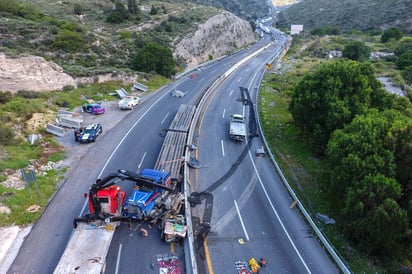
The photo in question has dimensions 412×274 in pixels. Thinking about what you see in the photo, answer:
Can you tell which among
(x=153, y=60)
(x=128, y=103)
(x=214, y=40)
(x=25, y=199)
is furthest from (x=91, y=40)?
(x=214, y=40)

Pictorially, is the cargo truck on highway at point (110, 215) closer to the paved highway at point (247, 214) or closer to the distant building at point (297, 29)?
the paved highway at point (247, 214)

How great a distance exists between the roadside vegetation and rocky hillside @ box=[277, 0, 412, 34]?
8047 centimetres

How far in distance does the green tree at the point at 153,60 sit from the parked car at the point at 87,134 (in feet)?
77.5

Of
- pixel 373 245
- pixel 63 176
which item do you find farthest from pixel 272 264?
pixel 63 176

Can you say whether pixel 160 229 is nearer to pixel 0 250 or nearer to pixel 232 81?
pixel 0 250

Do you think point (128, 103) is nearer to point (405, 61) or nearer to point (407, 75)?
point (407, 75)

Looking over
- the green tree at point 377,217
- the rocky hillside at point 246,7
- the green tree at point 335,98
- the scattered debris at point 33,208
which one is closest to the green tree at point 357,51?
the green tree at point 335,98

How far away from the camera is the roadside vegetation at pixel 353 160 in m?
16.8

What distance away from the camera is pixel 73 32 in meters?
48.7

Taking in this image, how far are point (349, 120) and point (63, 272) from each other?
85.6ft

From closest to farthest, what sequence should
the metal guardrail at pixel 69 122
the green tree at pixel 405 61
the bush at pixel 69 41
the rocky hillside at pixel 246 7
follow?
the metal guardrail at pixel 69 122 → the bush at pixel 69 41 → the green tree at pixel 405 61 → the rocky hillside at pixel 246 7

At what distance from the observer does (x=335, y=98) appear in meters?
27.1

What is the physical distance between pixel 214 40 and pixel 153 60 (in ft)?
118

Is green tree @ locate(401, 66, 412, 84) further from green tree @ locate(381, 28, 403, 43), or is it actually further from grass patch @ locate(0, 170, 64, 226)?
grass patch @ locate(0, 170, 64, 226)
